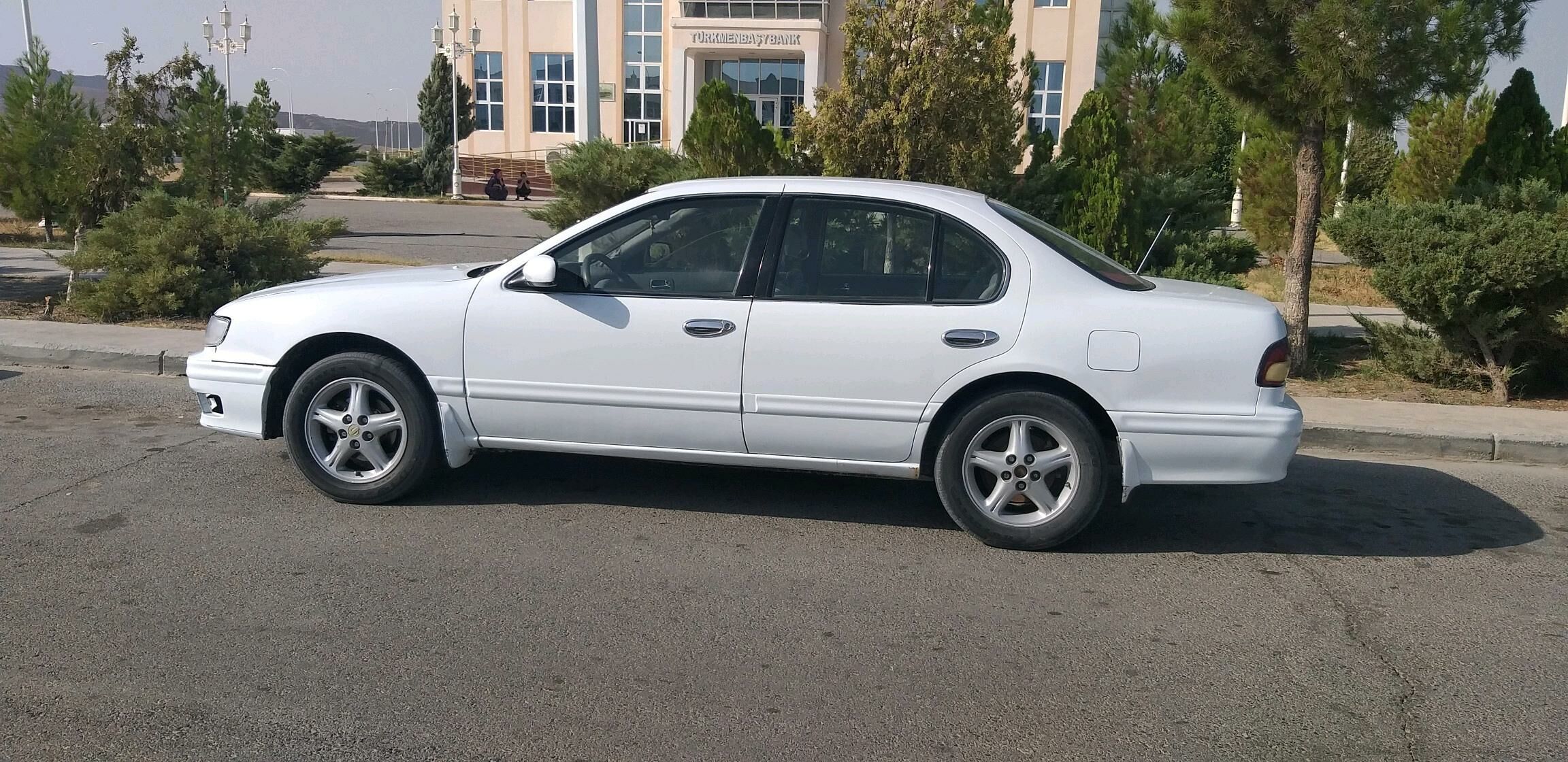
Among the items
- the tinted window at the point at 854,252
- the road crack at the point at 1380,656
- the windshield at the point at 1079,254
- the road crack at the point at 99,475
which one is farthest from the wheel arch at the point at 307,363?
the road crack at the point at 1380,656

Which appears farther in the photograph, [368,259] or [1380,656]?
[368,259]

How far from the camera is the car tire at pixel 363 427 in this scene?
19.6 ft

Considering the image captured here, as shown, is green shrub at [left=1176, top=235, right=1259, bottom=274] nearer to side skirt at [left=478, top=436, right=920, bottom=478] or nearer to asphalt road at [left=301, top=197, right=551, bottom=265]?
side skirt at [left=478, top=436, right=920, bottom=478]

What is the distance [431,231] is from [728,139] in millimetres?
15952

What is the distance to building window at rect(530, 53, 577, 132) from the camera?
168ft

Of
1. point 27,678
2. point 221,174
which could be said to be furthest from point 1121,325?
point 221,174

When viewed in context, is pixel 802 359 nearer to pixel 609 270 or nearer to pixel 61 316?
pixel 609 270

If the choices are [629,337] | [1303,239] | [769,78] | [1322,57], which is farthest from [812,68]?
[629,337]

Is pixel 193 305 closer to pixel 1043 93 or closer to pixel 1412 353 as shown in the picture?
pixel 1412 353

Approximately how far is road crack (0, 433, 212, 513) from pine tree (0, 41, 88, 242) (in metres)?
7.33

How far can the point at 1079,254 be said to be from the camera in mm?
5949

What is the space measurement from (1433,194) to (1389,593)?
15295mm

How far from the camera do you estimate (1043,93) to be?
46.3 meters

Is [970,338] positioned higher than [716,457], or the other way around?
[970,338]
